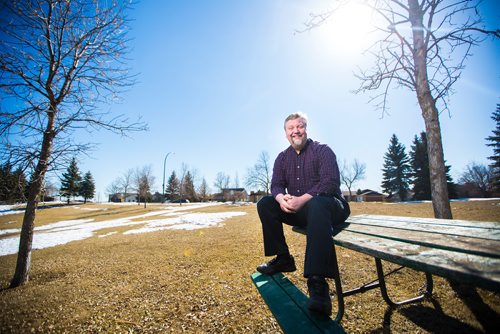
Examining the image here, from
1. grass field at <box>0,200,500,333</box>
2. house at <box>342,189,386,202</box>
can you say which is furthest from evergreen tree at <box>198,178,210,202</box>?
grass field at <box>0,200,500,333</box>

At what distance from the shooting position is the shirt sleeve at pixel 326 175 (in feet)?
7.28

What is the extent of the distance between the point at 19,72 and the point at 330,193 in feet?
21.3

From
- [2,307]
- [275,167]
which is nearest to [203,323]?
[275,167]

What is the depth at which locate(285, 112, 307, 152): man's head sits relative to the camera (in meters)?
2.75

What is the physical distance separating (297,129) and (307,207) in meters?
1.10

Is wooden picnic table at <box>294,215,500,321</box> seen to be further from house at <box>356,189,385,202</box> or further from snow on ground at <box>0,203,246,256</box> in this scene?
house at <box>356,189,385,202</box>

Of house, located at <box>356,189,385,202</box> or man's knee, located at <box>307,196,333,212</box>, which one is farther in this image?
house, located at <box>356,189,385,202</box>

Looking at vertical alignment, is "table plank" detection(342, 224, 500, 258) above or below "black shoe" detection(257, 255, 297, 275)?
above

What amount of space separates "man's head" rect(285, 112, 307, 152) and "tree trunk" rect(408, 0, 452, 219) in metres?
2.60

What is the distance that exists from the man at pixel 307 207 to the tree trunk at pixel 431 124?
234 cm

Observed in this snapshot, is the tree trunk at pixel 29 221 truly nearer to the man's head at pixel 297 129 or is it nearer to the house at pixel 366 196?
the man's head at pixel 297 129

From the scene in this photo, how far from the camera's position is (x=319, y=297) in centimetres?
151

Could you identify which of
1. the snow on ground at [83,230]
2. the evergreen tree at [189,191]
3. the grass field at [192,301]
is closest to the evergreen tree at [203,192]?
the evergreen tree at [189,191]

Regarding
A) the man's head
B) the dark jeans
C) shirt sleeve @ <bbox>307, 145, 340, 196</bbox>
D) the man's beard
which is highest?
the man's head
